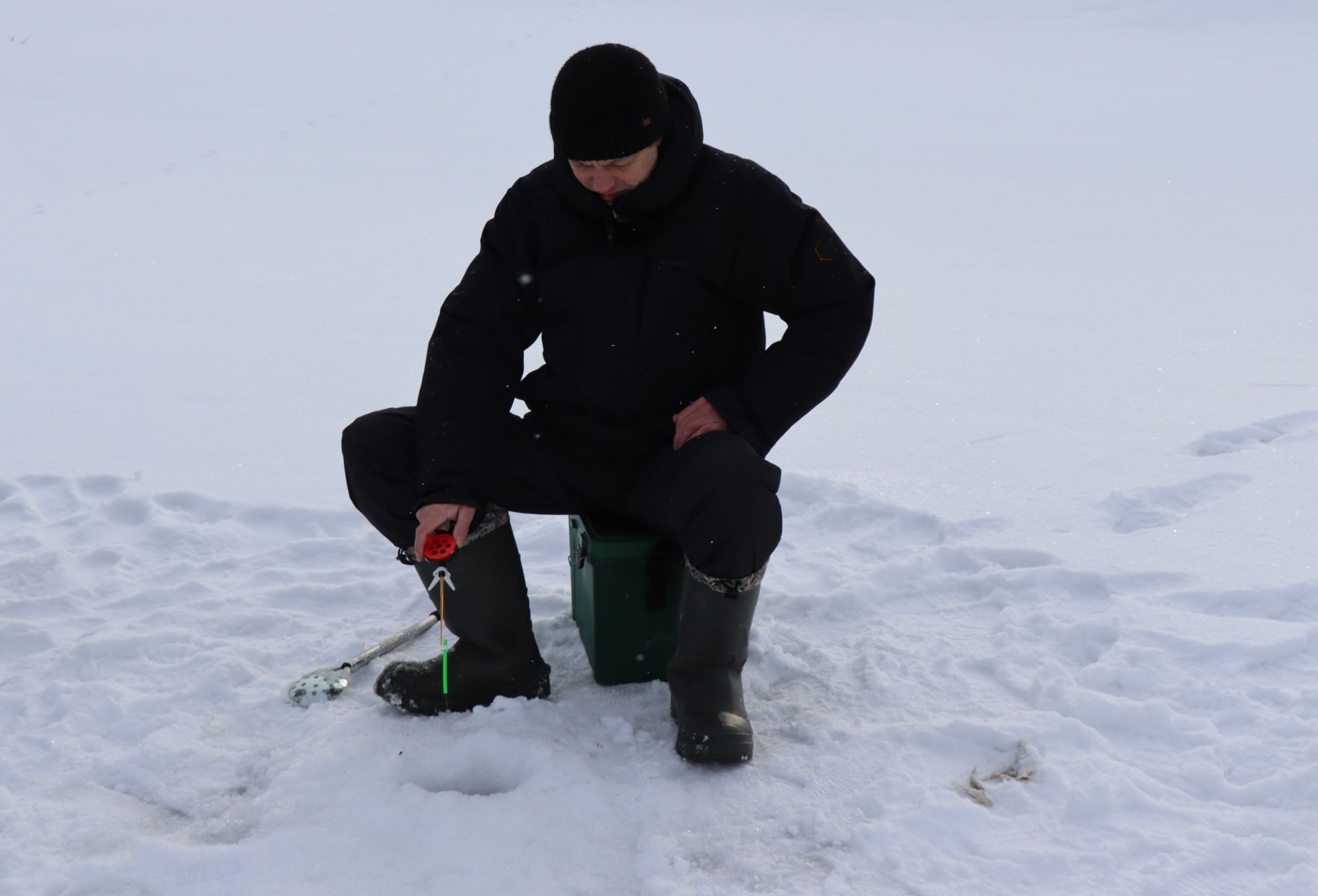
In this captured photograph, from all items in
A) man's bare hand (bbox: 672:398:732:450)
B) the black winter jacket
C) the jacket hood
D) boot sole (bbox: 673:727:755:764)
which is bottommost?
boot sole (bbox: 673:727:755:764)

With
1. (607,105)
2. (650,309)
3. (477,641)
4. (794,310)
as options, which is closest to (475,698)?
(477,641)

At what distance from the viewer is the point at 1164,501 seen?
328cm

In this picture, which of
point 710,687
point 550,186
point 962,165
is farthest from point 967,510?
point 962,165

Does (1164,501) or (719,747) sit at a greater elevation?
(1164,501)

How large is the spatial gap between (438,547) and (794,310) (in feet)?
2.71

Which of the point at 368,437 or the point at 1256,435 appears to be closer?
the point at 368,437

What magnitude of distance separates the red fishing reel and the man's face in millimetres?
717

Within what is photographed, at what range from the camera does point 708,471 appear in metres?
2.14

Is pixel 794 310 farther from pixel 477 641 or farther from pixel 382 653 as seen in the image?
pixel 382 653

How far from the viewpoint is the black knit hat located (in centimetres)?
210

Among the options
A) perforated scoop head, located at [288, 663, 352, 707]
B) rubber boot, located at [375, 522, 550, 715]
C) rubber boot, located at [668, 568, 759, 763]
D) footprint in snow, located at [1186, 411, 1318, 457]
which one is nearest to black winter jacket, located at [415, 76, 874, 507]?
rubber boot, located at [375, 522, 550, 715]

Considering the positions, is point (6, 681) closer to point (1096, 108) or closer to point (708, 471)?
point (708, 471)

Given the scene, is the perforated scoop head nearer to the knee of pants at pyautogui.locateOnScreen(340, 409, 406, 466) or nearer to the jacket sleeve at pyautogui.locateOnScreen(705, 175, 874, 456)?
the knee of pants at pyautogui.locateOnScreen(340, 409, 406, 466)

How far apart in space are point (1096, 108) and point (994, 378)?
818 cm
